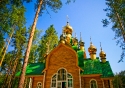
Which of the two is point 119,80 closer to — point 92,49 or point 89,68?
point 92,49

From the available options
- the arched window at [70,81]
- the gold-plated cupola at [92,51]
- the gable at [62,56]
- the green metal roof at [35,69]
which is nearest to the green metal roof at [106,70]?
the gold-plated cupola at [92,51]

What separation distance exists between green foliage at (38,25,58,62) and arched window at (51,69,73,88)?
30.7ft

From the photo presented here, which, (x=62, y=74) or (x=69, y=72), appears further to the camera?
(x=62, y=74)

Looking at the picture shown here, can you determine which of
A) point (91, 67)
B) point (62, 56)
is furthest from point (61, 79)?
point (91, 67)

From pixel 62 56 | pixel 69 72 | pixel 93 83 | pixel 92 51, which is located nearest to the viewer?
pixel 93 83

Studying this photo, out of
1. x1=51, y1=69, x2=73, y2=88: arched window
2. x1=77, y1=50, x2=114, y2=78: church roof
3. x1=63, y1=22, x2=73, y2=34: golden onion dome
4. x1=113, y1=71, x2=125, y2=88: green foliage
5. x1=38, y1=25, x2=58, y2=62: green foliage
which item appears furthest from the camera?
x1=113, y1=71, x2=125, y2=88: green foliage

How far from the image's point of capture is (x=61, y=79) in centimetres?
1257

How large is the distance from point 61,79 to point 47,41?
11997 millimetres

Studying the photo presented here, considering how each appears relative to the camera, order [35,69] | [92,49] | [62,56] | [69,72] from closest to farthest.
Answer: [69,72] → [62,56] → [35,69] → [92,49]

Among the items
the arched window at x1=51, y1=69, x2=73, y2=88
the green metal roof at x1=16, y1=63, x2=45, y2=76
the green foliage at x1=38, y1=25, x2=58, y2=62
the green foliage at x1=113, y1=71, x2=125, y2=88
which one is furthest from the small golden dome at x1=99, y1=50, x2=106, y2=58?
the green foliage at x1=113, y1=71, x2=125, y2=88

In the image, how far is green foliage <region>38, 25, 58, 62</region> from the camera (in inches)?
883

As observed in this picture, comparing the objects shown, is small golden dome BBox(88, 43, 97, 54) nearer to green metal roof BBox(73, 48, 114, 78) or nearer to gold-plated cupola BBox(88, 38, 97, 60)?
gold-plated cupola BBox(88, 38, 97, 60)

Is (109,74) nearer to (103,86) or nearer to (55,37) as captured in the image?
(103,86)

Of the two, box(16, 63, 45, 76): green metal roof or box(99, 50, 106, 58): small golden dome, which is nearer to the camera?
box(16, 63, 45, 76): green metal roof
